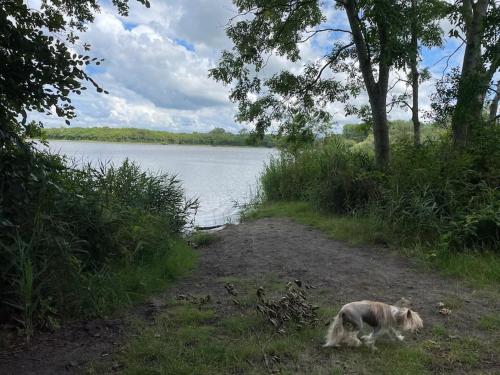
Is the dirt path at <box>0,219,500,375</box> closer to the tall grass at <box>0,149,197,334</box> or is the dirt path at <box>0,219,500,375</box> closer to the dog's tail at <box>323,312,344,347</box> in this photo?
the tall grass at <box>0,149,197,334</box>

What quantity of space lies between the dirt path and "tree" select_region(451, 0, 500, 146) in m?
3.28

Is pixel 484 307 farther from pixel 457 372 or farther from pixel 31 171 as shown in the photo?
pixel 31 171

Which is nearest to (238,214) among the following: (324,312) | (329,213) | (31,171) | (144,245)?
(329,213)

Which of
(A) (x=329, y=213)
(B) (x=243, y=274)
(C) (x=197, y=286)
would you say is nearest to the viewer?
(C) (x=197, y=286)

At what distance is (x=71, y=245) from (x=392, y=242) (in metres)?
5.41

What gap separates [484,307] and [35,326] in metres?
4.82

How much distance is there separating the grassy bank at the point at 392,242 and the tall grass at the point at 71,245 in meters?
3.35

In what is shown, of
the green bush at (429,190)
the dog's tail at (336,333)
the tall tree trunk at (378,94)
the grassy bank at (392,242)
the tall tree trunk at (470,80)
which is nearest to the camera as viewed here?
the dog's tail at (336,333)

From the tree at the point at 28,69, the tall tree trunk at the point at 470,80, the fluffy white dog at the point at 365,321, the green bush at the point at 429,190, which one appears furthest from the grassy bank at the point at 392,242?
the tree at the point at 28,69

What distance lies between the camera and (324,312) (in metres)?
4.76

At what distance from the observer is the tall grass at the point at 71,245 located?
4059mm

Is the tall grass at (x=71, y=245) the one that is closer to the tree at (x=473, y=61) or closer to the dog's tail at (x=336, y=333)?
the dog's tail at (x=336, y=333)

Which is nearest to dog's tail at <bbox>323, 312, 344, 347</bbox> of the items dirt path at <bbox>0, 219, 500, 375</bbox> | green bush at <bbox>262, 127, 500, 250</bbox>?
dirt path at <bbox>0, 219, 500, 375</bbox>

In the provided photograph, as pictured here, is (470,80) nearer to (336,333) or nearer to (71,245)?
(336,333)
